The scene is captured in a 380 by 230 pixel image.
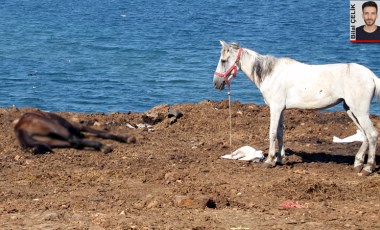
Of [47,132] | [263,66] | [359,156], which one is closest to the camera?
[47,132]

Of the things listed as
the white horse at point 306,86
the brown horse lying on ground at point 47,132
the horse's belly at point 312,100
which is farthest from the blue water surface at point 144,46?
the brown horse lying on ground at point 47,132

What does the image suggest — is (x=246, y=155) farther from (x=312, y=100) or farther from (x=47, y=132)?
(x=47, y=132)

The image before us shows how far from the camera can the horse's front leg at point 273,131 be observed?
46.3 feet

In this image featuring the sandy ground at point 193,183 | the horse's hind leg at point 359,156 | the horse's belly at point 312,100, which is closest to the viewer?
the sandy ground at point 193,183

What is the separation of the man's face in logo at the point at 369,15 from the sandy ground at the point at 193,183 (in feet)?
56.9

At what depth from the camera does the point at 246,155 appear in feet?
48.1

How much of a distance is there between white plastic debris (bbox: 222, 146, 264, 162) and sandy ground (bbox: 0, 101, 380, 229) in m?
0.13

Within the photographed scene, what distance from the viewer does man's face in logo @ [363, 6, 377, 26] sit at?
3328 cm

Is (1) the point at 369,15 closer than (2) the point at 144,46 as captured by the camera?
Yes

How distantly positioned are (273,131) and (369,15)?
2060 cm

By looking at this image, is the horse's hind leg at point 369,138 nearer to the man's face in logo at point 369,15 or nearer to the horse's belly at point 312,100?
the horse's belly at point 312,100

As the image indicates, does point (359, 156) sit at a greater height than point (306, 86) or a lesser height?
lesser

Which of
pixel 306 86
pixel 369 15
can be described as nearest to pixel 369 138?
pixel 306 86

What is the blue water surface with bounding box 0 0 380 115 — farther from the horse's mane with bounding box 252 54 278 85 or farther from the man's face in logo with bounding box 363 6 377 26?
the horse's mane with bounding box 252 54 278 85
